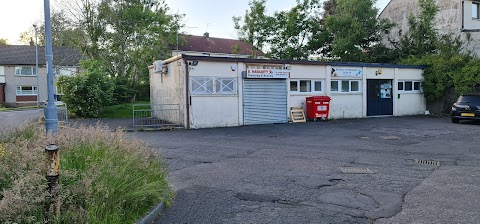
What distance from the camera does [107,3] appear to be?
3034 centimetres

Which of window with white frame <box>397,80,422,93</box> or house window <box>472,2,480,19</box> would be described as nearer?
window with white frame <box>397,80,422,93</box>

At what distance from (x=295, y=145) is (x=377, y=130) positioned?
6.08 m

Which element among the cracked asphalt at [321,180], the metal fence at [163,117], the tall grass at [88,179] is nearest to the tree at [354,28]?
the metal fence at [163,117]

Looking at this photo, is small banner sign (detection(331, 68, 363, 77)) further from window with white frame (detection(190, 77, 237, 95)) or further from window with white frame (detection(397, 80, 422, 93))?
window with white frame (detection(190, 77, 237, 95))

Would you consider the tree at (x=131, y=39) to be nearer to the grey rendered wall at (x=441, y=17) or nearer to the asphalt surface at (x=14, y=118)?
the asphalt surface at (x=14, y=118)

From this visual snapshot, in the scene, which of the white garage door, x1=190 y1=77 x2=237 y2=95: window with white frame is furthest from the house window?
x1=190 y1=77 x2=237 y2=95: window with white frame

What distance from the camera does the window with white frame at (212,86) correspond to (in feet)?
55.8

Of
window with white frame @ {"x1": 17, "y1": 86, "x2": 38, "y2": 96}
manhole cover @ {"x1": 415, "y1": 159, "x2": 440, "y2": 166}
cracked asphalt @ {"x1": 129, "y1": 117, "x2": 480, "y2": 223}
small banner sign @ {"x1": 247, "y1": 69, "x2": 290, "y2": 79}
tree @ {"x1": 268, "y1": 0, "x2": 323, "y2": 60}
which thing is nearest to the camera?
cracked asphalt @ {"x1": 129, "y1": 117, "x2": 480, "y2": 223}

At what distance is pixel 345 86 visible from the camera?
864 inches

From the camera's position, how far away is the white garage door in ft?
60.8

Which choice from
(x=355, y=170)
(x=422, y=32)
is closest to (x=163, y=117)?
(x=355, y=170)

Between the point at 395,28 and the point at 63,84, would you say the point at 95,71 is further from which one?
the point at 395,28

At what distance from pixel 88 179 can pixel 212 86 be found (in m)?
13.5

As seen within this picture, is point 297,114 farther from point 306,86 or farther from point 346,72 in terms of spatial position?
point 346,72
